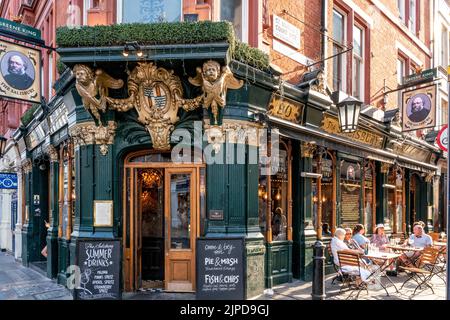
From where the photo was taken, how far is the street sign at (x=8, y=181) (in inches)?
519

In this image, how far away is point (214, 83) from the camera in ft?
24.2

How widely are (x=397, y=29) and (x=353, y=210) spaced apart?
7.11 meters

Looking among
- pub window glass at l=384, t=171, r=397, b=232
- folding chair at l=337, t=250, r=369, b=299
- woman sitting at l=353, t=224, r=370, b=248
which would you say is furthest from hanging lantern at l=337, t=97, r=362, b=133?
pub window glass at l=384, t=171, r=397, b=232

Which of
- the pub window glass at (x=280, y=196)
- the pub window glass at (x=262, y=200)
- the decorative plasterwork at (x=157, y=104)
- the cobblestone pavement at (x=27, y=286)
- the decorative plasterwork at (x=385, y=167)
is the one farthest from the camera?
the decorative plasterwork at (x=385, y=167)

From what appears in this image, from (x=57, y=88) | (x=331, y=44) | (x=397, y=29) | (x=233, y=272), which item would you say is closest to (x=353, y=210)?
(x=331, y=44)

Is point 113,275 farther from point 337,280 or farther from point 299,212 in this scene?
point 337,280

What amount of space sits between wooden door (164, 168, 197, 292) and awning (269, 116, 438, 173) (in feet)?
7.00

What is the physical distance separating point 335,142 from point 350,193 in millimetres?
2147

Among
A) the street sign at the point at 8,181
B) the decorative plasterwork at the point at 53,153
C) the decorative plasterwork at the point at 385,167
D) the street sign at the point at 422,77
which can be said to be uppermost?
the street sign at the point at 422,77

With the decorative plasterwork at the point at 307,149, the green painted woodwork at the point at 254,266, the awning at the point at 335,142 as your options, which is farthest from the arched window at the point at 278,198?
the green painted woodwork at the point at 254,266

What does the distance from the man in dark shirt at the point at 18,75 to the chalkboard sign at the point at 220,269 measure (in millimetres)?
5382

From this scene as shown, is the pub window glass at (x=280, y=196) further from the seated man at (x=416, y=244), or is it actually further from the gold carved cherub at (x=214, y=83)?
the seated man at (x=416, y=244)

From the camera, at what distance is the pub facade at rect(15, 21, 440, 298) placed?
761 cm

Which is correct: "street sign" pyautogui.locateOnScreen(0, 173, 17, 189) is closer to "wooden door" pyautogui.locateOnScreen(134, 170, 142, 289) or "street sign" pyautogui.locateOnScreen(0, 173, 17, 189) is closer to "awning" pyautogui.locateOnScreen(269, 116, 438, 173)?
"wooden door" pyautogui.locateOnScreen(134, 170, 142, 289)
